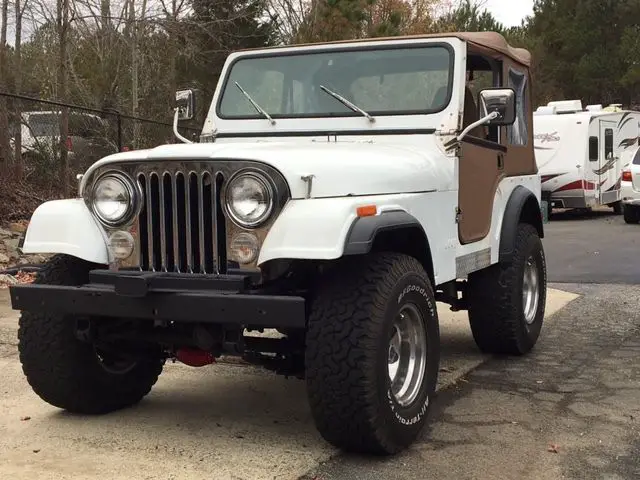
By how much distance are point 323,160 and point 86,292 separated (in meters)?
1.26

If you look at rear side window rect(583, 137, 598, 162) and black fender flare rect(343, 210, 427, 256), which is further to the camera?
rear side window rect(583, 137, 598, 162)

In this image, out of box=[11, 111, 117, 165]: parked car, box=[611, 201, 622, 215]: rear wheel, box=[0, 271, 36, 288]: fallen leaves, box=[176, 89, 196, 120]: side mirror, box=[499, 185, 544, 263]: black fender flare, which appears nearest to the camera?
box=[499, 185, 544, 263]: black fender flare

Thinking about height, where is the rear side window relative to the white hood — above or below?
above

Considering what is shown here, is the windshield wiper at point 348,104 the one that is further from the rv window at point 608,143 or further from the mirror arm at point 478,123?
the rv window at point 608,143

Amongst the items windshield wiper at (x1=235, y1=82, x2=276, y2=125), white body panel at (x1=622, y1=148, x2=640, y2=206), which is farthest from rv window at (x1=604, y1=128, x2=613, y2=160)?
windshield wiper at (x1=235, y1=82, x2=276, y2=125)

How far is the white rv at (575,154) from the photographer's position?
721 inches

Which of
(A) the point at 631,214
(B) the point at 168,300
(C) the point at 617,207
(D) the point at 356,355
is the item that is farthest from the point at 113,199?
(C) the point at 617,207

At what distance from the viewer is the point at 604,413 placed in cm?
457

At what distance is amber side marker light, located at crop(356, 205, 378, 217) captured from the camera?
11.7 ft

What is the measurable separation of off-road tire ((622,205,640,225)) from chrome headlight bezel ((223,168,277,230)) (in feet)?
50.1

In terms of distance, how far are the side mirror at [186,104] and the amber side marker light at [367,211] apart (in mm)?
2615

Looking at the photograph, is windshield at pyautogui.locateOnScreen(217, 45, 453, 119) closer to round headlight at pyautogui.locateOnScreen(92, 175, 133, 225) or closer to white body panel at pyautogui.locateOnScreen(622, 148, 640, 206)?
round headlight at pyautogui.locateOnScreen(92, 175, 133, 225)

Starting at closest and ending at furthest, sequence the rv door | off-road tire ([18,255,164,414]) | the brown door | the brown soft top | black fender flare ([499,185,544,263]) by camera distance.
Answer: off-road tire ([18,255,164,414]) → the brown door → the brown soft top → black fender flare ([499,185,544,263]) → the rv door

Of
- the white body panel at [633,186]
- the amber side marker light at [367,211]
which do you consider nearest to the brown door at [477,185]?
the amber side marker light at [367,211]
